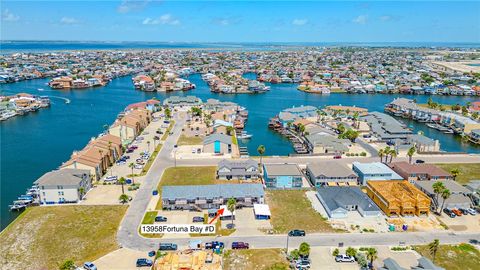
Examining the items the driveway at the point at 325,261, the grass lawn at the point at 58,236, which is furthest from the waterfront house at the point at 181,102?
the driveway at the point at 325,261

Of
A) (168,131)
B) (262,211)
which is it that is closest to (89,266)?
(262,211)

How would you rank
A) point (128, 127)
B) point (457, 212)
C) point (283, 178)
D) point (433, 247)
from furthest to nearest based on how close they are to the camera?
point (128, 127), point (283, 178), point (457, 212), point (433, 247)

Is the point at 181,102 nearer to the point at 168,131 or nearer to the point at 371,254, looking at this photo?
the point at 168,131

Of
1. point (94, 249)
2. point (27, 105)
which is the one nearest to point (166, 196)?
point (94, 249)

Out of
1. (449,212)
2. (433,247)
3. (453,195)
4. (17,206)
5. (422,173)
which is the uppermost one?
(422,173)

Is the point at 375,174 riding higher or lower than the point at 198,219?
higher

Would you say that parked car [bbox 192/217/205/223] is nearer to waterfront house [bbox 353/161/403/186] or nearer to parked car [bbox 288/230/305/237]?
parked car [bbox 288/230/305/237]
